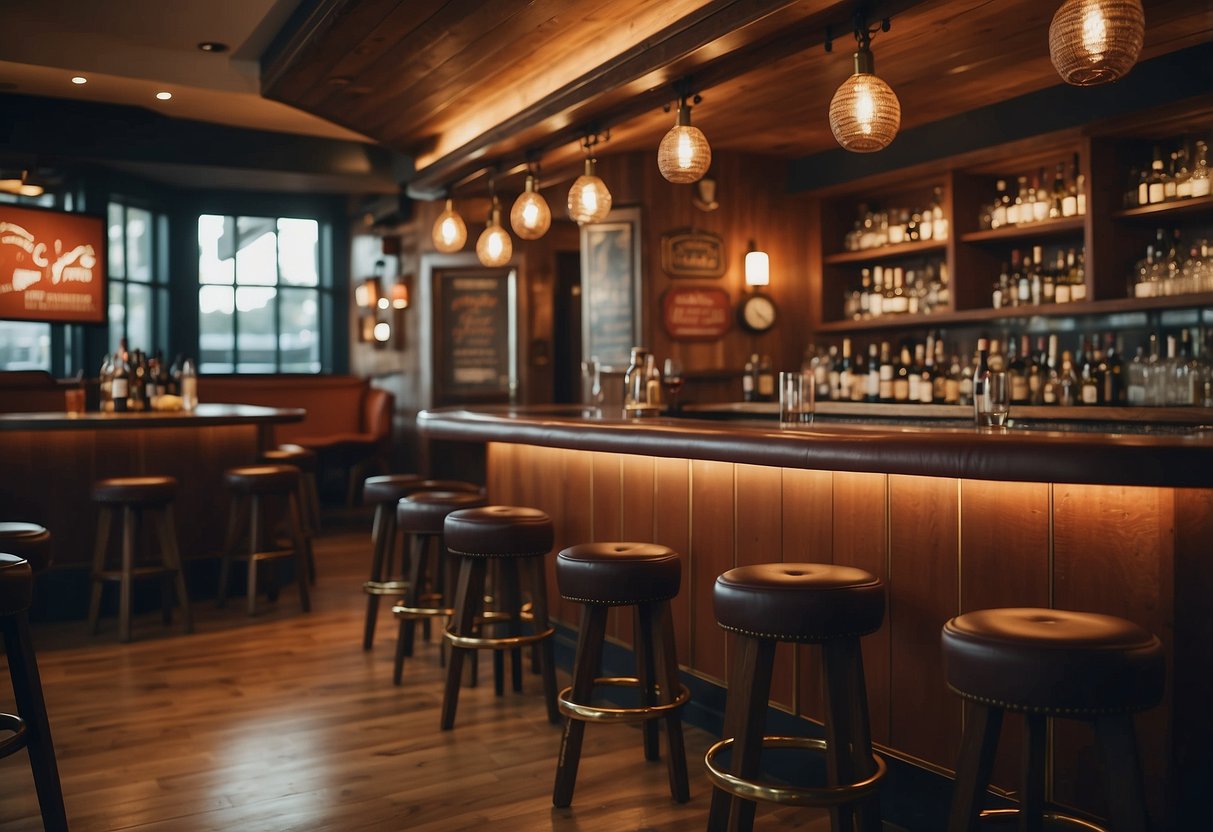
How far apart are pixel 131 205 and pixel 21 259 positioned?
1533 millimetres

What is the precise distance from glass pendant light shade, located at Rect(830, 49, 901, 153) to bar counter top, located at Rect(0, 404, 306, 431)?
3.79 m

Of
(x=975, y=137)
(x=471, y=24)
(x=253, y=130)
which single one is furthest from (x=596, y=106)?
(x=253, y=130)

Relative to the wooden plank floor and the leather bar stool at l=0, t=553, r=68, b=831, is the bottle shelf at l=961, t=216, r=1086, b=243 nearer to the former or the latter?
the wooden plank floor

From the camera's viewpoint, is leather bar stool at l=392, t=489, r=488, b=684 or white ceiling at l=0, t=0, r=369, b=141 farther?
white ceiling at l=0, t=0, r=369, b=141

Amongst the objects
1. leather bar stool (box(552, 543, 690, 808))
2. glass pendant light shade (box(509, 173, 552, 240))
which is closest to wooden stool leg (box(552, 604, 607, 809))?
leather bar stool (box(552, 543, 690, 808))

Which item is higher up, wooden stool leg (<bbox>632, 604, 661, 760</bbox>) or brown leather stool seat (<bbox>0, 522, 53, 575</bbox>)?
brown leather stool seat (<bbox>0, 522, 53, 575</bbox>)

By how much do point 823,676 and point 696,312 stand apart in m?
4.70

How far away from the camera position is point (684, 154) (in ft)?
13.1

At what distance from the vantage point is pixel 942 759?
8.73 feet

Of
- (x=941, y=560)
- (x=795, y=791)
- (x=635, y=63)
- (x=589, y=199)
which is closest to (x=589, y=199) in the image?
(x=589, y=199)

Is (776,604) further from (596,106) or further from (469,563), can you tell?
(596,106)

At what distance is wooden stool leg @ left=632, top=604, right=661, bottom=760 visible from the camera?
119 inches

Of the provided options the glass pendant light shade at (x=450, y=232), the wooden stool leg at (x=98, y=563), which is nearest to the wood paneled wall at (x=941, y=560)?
the glass pendant light shade at (x=450, y=232)

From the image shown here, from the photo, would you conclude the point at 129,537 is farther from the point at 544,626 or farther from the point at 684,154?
the point at 684,154
